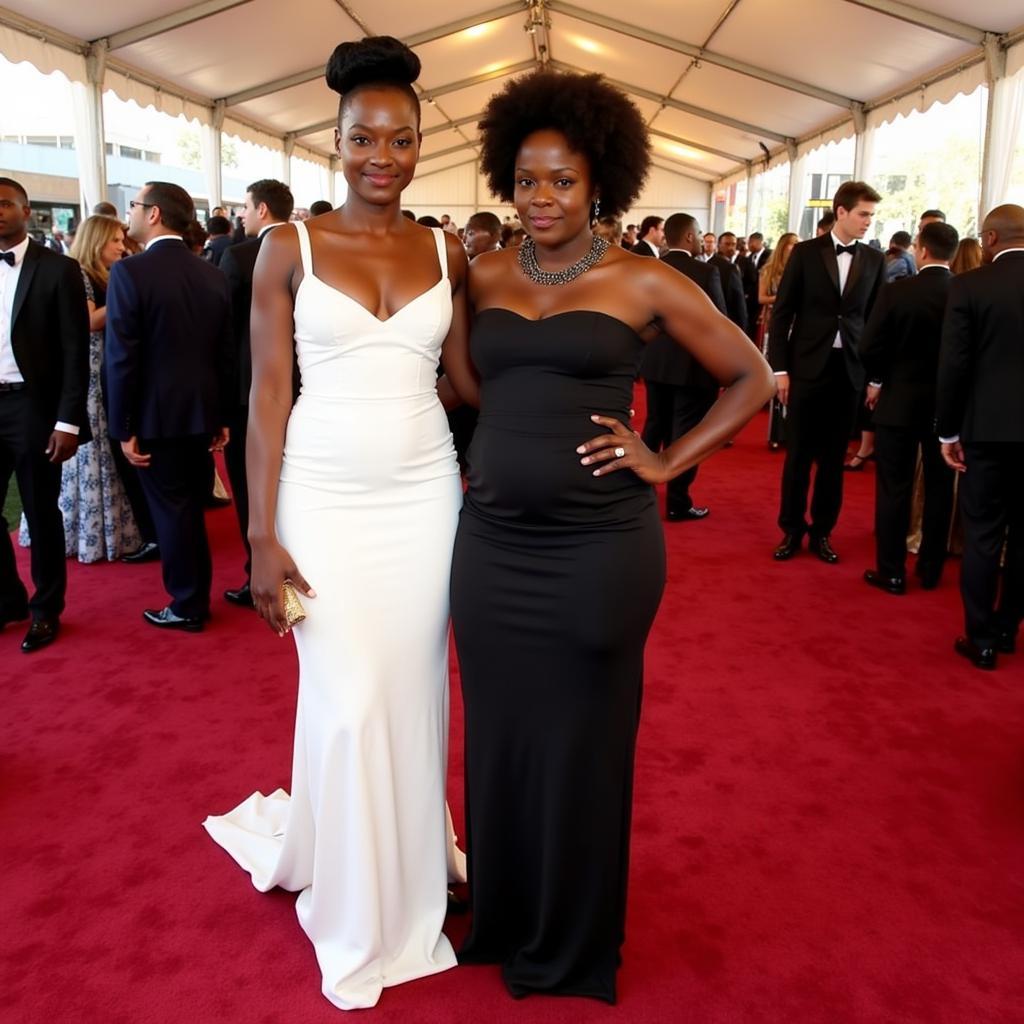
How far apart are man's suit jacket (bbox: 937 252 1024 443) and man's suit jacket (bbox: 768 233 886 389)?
994 millimetres

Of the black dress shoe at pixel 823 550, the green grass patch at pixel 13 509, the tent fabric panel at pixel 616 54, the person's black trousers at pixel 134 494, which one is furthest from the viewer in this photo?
the tent fabric panel at pixel 616 54

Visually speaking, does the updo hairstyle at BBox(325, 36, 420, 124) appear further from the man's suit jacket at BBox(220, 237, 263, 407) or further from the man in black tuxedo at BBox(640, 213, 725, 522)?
the man in black tuxedo at BBox(640, 213, 725, 522)

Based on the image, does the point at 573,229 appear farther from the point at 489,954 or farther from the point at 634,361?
the point at 489,954

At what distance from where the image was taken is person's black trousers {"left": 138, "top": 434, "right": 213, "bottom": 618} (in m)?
4.12

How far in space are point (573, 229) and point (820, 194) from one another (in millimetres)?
17338

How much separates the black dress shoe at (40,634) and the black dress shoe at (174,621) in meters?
0.40

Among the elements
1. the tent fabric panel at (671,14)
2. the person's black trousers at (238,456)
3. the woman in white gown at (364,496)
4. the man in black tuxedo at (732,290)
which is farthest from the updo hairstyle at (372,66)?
the tent fabric panel at (671,14)

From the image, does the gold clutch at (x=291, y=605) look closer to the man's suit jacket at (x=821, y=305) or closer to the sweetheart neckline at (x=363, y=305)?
the sweetheart neckline at (x=363, y=305)

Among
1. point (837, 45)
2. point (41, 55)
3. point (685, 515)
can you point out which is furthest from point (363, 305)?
point (837, 45)

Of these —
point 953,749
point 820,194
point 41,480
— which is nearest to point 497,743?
point 953,749

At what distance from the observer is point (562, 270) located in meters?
1.93

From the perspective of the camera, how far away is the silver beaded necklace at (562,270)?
1.92 m

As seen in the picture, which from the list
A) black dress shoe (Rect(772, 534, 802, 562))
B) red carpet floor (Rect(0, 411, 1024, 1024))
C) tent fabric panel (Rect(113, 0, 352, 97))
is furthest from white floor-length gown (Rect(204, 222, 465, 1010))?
tent fabric panel (Rect(113, 0, 352, 97))

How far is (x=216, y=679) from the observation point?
147 inches
